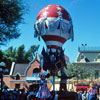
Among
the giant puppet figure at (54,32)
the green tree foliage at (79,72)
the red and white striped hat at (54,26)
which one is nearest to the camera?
the giant puppet figure at (54,32)

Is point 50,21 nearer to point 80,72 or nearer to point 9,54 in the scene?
point 80,72

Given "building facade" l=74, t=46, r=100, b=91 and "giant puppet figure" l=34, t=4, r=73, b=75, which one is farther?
"building facade" l=74, t=46, r=100, b=91

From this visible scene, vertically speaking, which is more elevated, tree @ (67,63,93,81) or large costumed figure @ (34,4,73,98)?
large costumed figure @ (34,4,73,98)

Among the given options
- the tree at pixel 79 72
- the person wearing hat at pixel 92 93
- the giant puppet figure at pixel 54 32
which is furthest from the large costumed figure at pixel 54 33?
the tree at pixel 79 72

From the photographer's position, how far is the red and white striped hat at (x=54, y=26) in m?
19.3

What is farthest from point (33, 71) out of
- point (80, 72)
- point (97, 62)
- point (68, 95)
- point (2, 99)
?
point (68, 95)

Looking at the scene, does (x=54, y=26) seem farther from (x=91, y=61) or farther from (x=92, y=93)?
(x=91, y=61)

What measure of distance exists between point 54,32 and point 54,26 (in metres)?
0.53

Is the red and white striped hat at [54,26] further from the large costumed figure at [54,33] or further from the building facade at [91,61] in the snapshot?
the building facade at [91,61]

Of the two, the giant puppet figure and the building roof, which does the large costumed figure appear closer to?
the giant puppet figure

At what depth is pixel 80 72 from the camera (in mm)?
41625

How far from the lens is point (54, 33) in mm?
19469

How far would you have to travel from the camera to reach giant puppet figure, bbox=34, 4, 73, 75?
19.1 metres

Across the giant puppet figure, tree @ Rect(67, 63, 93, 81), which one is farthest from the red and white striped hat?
tree @ Rect(67, 63, 93, 81)
